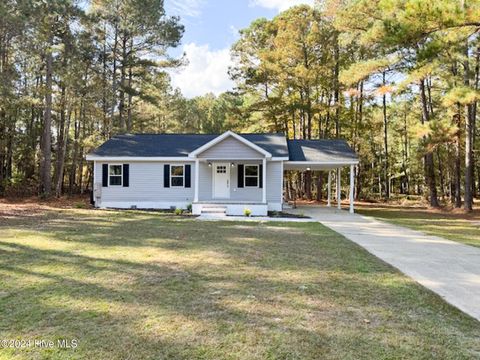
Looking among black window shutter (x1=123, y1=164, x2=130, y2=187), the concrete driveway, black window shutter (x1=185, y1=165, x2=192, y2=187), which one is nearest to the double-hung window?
black window shutter (x1=185, y1=165, x2=192, y2=187)

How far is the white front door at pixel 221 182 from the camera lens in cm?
1703

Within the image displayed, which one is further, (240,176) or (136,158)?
(136,158)

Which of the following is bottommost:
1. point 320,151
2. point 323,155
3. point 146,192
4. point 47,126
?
point 146,192

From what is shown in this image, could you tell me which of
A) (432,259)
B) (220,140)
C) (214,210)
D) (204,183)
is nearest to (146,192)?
(204,183)

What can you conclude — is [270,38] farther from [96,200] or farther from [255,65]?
[96,200]

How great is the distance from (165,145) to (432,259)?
14074 mm

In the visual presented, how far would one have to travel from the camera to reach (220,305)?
396cm

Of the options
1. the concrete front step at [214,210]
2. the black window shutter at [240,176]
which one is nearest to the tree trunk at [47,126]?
the concrete front step at [214,210]

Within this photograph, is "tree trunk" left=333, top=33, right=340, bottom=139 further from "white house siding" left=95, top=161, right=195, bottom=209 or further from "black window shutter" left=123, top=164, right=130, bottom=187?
"black window shutter" left=123, top=164, right=130, bottom=187

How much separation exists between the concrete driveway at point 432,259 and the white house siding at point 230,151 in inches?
242

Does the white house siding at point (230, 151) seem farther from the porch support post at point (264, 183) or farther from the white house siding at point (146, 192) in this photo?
the white house siding at point (146, 192)

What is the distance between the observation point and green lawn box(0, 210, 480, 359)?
9.82ft

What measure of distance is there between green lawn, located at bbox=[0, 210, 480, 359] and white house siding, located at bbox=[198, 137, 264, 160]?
29.2 feet

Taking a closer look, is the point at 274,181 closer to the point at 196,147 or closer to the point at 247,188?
the point at 247,188
